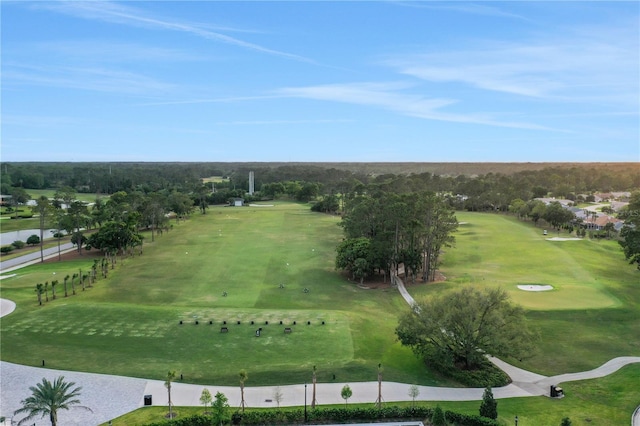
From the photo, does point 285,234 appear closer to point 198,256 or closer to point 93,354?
point 198,256

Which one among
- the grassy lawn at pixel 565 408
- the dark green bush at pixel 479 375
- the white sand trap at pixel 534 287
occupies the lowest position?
the grassy lawn at pixel 565 408

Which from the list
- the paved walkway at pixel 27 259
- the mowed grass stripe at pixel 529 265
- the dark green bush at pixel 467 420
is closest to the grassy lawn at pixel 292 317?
the mowed grass stripe at pixel 529 265

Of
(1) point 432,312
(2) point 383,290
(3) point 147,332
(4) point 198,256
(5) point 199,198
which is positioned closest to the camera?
(1) point 432,312

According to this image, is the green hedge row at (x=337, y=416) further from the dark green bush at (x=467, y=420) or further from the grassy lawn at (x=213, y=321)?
the grassy lawn at (x=213, y=321)

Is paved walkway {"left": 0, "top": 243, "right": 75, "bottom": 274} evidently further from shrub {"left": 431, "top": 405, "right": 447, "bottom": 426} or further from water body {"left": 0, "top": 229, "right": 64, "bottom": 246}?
shrub {"left": 431, "top": 405, "right": 447, "bottom": 426}

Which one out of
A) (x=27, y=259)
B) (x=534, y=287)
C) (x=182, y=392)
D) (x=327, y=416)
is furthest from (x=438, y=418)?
(x=27, y=259)

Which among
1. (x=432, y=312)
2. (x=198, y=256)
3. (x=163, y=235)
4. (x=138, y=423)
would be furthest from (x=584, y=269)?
(x=163, y=235)

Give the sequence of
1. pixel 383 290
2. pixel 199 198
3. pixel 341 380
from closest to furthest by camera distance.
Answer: pixel 341 380 → pixel 383 290 → pixel 199 198

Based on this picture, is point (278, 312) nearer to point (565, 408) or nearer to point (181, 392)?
point (181, 392)
